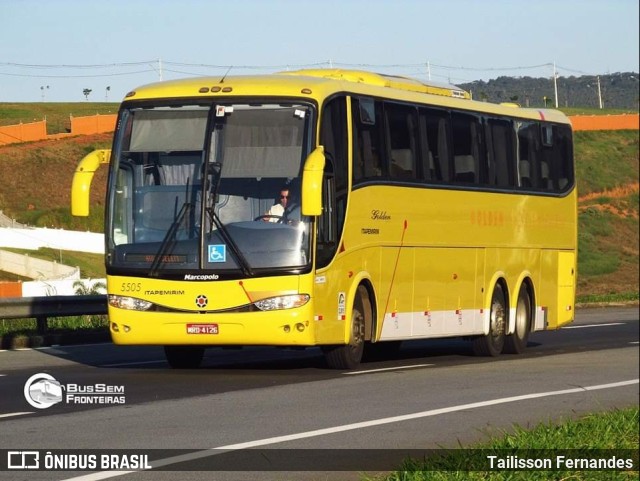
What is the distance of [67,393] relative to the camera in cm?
1555

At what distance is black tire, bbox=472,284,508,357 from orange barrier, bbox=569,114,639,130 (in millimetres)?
52480

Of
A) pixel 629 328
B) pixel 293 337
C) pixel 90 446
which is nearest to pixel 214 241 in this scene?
pixel 293 337

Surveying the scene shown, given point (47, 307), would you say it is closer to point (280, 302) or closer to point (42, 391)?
point (280, 302)

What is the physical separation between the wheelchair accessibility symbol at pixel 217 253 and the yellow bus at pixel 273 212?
0.01 m

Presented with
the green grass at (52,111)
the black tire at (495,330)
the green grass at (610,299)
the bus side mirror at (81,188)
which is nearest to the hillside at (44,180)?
the green grass at (52,111)

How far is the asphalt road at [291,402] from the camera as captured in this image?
38.2 ft

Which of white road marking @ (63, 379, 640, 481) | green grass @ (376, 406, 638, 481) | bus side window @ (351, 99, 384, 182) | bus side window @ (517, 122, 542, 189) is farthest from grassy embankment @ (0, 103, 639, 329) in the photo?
green grass @ (376, 406, 638, 481)

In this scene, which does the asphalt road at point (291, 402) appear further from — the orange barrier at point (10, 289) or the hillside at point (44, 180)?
the orange barrier at point (10, 289)

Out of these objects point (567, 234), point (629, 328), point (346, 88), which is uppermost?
point (346, 88)

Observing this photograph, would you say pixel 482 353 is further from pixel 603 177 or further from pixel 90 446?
pixel 603 177

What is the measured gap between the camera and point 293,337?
1764 cm

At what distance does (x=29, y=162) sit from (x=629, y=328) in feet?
47.3

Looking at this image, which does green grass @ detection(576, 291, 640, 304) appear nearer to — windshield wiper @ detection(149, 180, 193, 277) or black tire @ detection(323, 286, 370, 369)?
black tire @ detection(323, 286, 370, 369)

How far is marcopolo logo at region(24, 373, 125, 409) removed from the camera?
14953 mm
